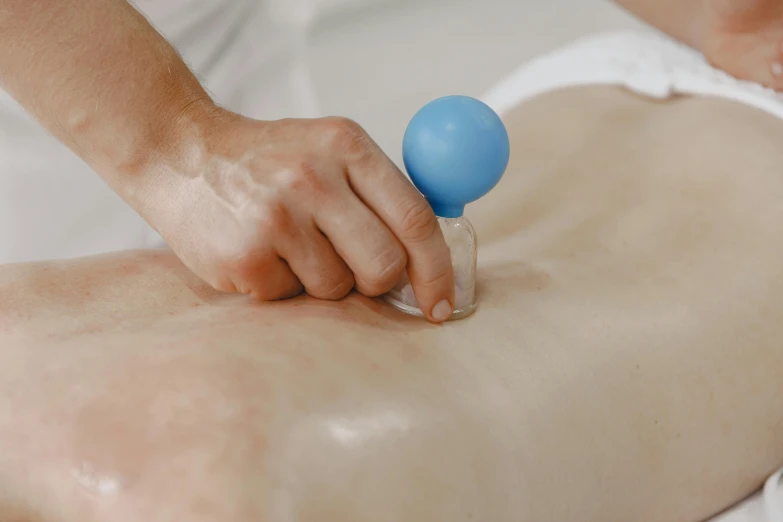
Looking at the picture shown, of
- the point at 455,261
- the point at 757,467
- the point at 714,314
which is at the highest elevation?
the point at 455,261

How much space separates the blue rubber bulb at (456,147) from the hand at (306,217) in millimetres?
23

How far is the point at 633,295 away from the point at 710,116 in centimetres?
33

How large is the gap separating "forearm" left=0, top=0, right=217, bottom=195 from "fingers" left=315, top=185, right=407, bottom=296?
0.16m

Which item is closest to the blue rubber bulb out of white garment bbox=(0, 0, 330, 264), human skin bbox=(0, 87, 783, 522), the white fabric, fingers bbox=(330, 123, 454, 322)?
fingers bbox=(330, 123, 454, 322)

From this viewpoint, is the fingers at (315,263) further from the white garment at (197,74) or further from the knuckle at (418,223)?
the white garment at (197,74)

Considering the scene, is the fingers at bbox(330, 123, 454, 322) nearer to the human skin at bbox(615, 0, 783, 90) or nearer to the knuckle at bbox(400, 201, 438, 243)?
the knuckle at bbox(400, 201, 438, 243)

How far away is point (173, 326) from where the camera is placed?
595 mm

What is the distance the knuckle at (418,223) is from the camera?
595 millimetres

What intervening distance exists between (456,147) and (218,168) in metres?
0.21

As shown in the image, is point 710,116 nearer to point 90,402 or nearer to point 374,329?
point 374,329

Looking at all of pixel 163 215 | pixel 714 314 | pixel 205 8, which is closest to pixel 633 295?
pixel 714 314

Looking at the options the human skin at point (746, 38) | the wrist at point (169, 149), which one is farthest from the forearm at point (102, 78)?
the human skin at point (746, 38)

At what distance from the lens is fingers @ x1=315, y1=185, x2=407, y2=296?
60 centimetres

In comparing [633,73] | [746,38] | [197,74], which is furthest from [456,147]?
[197,74]
